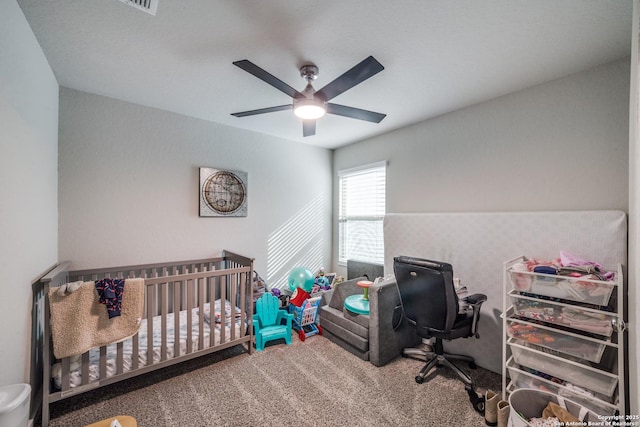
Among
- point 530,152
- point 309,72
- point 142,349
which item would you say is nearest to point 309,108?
point 309,72

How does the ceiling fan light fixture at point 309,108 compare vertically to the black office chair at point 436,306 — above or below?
above

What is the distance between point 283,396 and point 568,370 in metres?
1.84

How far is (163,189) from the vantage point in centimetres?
280

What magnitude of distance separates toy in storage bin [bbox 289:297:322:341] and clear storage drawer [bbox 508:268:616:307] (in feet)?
6.38

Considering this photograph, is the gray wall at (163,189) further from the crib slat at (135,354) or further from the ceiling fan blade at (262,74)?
the ceiling fan blade at (262,74)

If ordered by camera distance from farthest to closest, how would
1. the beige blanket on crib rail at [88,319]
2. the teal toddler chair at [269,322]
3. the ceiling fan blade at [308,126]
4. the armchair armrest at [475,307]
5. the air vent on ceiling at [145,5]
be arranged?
the teal toddler chair at [269,322]
the ceiling fan blade at [308,126]
the armchair armrest at [475,307]
the beige blanket on crib rail at [88,319]
the air vent on ceiling at [145,5]

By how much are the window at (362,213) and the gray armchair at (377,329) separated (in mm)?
1068

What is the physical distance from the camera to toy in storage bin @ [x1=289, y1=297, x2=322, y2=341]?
2844 millimetres

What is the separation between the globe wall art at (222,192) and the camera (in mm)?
3020

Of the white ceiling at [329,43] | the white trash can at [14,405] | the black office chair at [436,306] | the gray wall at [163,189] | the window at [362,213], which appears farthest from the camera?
the window at [362,213]

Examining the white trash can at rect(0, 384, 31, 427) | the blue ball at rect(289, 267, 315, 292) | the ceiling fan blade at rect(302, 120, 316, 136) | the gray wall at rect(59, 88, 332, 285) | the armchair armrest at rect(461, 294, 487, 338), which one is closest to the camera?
the white trash can at rect(0, 384, 31, 427)

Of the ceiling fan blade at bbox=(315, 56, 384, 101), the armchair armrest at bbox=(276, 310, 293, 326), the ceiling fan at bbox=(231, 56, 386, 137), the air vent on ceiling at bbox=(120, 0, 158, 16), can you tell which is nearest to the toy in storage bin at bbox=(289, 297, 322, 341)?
the armchair armrest at bbox=(276, 310, 293, 326)

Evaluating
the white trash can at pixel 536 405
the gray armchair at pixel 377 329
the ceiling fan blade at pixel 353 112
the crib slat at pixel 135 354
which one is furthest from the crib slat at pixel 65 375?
the white trash can at pixel 536 405

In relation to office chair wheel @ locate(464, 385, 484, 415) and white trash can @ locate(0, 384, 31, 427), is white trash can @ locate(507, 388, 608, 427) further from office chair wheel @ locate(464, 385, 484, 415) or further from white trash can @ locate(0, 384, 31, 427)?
white trash can @ locate(0, 384, 31, 427)
